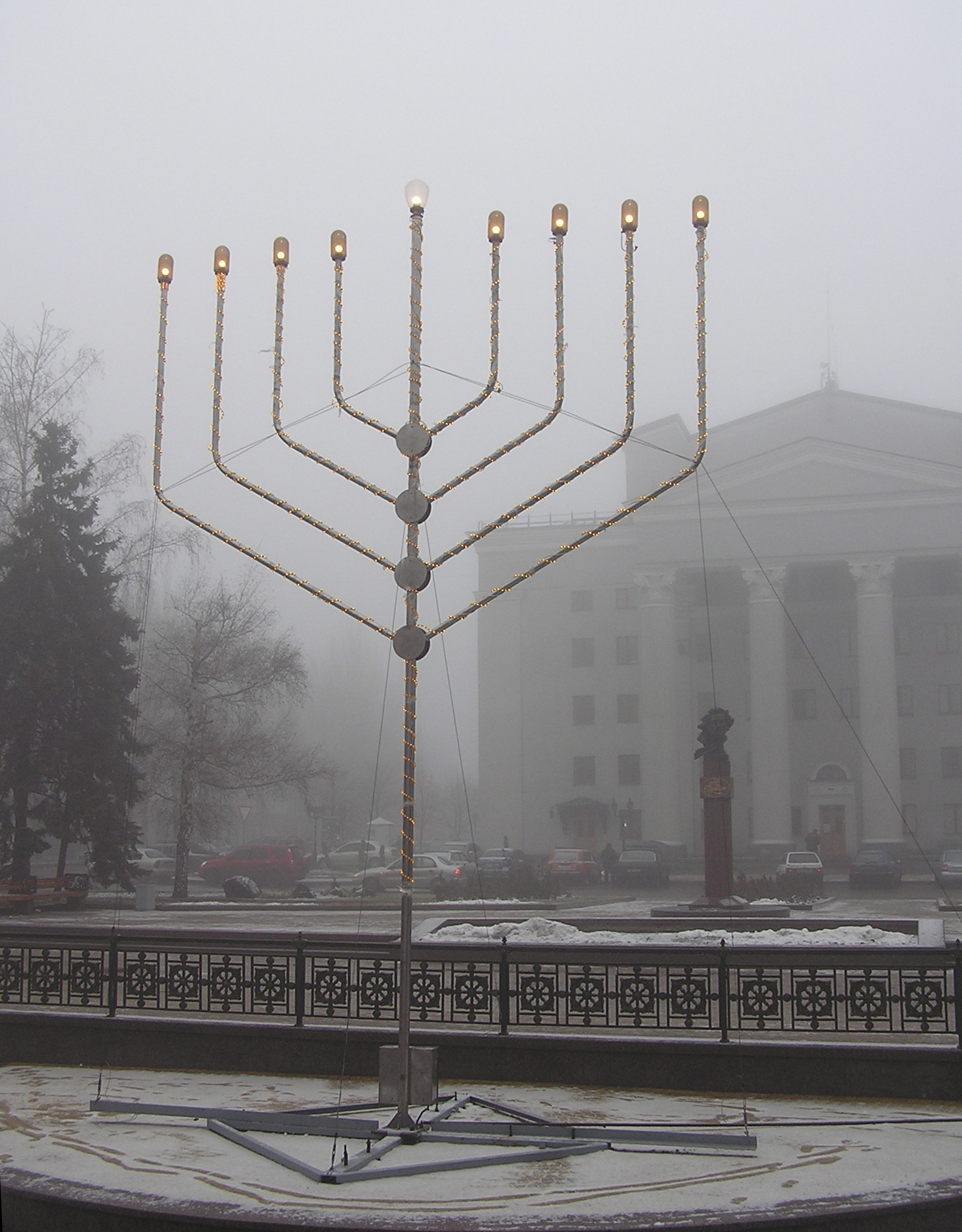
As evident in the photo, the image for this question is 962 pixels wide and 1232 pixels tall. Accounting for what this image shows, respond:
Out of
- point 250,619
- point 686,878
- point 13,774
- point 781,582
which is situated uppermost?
point 781,582

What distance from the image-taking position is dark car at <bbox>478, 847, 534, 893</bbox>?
27516 millimetres

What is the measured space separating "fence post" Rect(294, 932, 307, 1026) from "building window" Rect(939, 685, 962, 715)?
130 feet

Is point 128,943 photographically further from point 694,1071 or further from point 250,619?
point 250,619

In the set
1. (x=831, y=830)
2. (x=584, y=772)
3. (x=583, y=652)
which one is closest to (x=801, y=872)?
(x=831, y=830)

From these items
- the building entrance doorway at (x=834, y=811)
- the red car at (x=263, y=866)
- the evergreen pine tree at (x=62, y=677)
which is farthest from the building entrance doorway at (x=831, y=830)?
the evergreen pine tree at (x=62, y=677)

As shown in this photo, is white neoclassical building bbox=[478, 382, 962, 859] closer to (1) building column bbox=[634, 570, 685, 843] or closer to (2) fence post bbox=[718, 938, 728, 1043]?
(1) building column bbox=[634, 570, 685, 843]

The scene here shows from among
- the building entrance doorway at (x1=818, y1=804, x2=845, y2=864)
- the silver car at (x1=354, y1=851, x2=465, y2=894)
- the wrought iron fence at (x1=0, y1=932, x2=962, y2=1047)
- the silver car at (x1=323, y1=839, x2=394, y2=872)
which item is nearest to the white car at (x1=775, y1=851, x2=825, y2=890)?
the silver car at (x1=354, y1=851, x2=465, y2=894)

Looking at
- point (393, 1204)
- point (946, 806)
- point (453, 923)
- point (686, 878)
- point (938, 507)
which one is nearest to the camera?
point (393, 1204)

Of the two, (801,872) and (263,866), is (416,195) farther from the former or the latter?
(263,866)

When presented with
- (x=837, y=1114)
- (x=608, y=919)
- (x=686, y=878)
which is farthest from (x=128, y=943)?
(x=686, y=878)

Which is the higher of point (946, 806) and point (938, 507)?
point (938, 507)

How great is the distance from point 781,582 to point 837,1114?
113ft

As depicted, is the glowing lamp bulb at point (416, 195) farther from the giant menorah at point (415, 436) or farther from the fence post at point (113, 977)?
the fence post at point (113, 977)

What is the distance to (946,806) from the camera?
42125 mm
